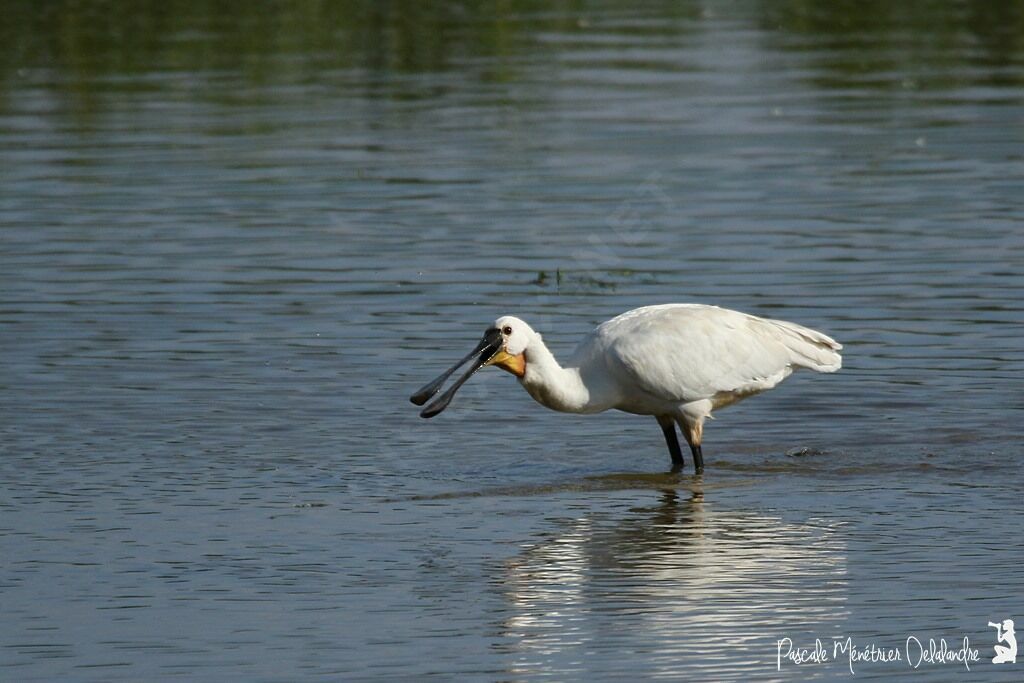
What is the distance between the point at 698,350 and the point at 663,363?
0.89 ft

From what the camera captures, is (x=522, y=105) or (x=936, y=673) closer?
(x=936, y=673)

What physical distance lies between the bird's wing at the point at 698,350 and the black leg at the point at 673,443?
23cm

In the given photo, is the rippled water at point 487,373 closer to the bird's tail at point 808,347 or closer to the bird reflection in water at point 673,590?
the bird reflection in water at point 673,590

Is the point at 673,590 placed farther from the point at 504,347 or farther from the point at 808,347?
the point at 808,347

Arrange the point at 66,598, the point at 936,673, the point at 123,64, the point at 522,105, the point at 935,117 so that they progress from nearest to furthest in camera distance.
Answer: the point at 936,673
the point at 66,598
the point at 935,117
the point at 522,105
the point at 123,64

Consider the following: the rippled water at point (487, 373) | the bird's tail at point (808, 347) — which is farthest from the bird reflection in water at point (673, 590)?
the bird's tail at point (808, 347)

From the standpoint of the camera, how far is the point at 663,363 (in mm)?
10312

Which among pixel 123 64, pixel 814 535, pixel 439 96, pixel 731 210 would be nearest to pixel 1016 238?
pixel 731 210

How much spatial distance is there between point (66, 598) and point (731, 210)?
939cm

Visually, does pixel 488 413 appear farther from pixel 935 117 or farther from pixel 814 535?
pixel 935 117

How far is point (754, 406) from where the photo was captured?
38.6ft

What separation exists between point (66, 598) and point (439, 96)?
1663 centimetres

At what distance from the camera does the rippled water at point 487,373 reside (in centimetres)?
785

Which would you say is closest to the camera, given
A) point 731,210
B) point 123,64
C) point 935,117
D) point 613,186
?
point 731,210
